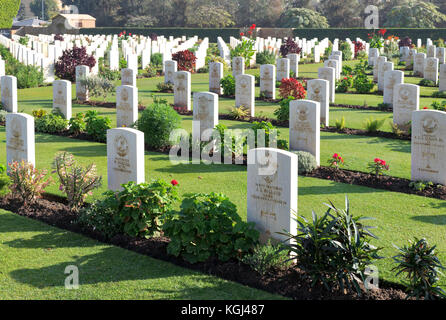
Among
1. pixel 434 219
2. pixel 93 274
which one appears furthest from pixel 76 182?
pixel 434 219

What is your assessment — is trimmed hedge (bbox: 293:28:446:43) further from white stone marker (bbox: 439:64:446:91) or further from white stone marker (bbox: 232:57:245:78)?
white stone marker (bbox: 232:57:245:78)

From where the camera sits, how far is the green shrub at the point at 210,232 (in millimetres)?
6387

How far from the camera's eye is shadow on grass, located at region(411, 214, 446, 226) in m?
8.00

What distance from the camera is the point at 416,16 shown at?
52406mm

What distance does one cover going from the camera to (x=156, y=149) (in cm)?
1255

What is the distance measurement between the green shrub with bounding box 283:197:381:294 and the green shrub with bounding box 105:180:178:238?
5.97ft

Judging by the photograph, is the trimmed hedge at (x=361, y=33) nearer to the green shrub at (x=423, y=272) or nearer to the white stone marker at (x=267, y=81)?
the white stone marker at (x=267, y=81)

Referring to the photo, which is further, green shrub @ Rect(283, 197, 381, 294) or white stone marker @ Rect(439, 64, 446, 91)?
white stone marker @ Rect(439, 64, 446, 91)

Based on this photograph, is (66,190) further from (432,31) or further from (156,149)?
(432,31)

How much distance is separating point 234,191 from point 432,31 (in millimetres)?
39828

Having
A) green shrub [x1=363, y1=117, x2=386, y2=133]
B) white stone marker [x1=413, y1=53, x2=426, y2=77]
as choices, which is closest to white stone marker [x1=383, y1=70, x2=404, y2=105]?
green shrub [x1=363, y1=117, x2=386, y2=133]

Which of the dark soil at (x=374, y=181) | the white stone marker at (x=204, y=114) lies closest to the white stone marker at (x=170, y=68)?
the white stone marker at (x=204, y=114)

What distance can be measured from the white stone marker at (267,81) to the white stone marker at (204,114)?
7.09 meters

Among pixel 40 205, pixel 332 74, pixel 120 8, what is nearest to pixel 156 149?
pixel 40 205
